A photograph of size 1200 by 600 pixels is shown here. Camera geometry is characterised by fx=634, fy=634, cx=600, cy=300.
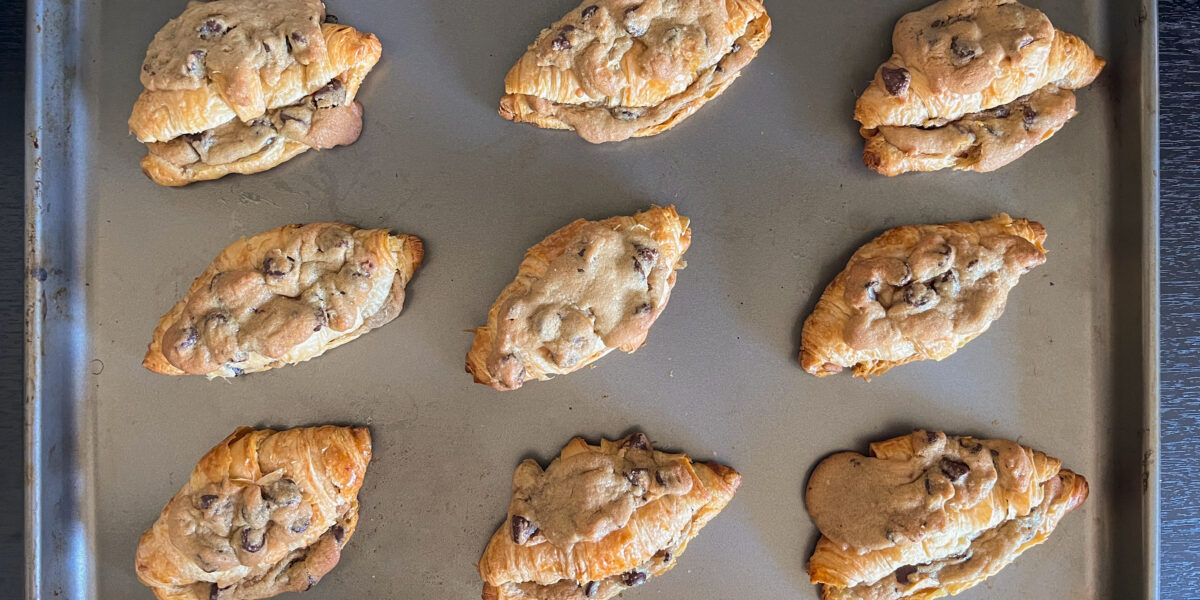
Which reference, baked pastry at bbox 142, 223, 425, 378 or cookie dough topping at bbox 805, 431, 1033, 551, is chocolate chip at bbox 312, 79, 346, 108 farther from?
cookie dough topping at bbox 805, 431, 1033, 551

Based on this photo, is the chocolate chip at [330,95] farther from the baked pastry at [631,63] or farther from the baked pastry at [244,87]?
the baked pastry at [631,63]

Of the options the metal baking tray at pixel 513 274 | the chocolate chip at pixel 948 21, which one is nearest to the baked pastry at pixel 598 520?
the metal baking tray at pixel 513 274

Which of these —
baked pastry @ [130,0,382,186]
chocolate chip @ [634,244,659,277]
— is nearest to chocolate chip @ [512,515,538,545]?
chocolate chip @ [634,244,659,277]

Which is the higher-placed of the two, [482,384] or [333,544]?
[482,384]

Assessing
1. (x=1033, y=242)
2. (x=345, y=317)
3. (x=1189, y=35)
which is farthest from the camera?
(x=1189, y=35)

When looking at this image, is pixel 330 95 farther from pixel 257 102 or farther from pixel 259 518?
pixel 259 518

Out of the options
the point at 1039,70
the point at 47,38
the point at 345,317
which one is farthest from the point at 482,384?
the point at 1039,70

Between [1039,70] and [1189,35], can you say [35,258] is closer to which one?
[1039,70]
